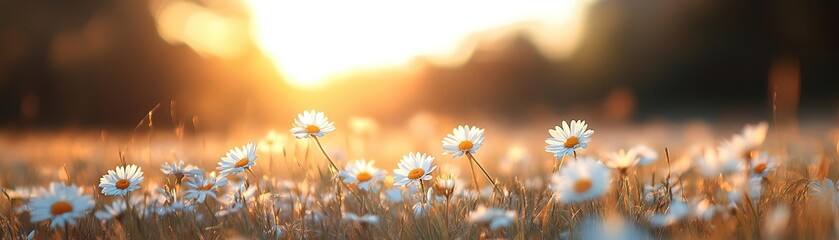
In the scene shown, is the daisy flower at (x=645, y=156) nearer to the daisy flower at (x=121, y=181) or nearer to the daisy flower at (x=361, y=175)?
the daisy flower at (x=361, y=175)

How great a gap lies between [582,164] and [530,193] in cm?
79

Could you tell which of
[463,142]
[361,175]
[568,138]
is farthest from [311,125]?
[568,138]

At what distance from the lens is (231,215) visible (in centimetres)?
208

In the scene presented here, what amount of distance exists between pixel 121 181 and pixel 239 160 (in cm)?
30

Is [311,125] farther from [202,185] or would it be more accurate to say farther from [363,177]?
[202,185]

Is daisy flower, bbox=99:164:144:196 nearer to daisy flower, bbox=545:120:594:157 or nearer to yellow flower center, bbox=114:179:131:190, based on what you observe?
yellow flower center, bbox=114:179:131:190

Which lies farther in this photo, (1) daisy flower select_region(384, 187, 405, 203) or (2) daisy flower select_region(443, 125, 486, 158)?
(1) daisy flower select_region(384, 187, 405, 203)

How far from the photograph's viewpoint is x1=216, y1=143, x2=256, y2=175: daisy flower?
6.20ft

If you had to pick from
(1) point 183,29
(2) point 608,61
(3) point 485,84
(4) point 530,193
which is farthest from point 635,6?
(4) point 530,193

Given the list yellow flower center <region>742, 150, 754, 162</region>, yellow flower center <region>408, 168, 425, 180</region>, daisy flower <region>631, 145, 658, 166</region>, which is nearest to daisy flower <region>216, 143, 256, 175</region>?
yellow flower center <region>408, 168, 425, 180</region>

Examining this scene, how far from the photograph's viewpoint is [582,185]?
1347 millimetres

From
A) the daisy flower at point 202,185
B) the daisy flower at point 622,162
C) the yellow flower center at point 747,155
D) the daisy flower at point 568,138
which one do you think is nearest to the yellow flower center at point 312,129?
the daisy flower at point 202,185

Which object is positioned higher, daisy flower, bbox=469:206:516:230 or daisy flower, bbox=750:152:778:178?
daisy flower, bbox=750:152:778:178

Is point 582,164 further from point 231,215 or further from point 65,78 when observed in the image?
point 65,78
